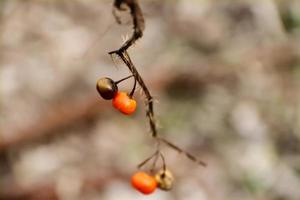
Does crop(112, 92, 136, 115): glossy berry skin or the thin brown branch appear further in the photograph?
crop(112, 92, 136, 115): glossy berry skin

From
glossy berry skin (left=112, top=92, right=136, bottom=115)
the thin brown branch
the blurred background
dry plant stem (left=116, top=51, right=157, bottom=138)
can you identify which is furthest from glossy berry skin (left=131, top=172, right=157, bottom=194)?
the blurred background

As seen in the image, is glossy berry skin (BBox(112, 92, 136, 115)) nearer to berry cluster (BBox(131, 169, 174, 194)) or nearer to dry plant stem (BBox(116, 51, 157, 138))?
dry plant stem (BBox(116, 51, 157, 138))

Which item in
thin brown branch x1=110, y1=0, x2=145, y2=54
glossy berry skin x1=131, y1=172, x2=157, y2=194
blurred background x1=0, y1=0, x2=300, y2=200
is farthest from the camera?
blurred background x1=0, y1=0, x2=300, y2=200

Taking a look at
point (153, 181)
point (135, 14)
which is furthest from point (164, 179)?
point (135, 14)

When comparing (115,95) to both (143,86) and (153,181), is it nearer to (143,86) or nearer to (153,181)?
(143,86)

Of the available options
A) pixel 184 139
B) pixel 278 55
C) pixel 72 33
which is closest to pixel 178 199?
pixel 184 139

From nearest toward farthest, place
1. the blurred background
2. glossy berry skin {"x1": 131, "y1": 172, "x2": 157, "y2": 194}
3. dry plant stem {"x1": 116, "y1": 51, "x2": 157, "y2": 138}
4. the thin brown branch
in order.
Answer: the thin brown branch
dry plant stem {"x1": 116, "y1": 51, "x2": 157, "y2": 138}
glossy berry skin {"x1": 131, "y1": 172, "x2": 157, "y2": 194}
the blurred background

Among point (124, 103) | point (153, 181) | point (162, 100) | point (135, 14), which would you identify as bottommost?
point (162, 100)
